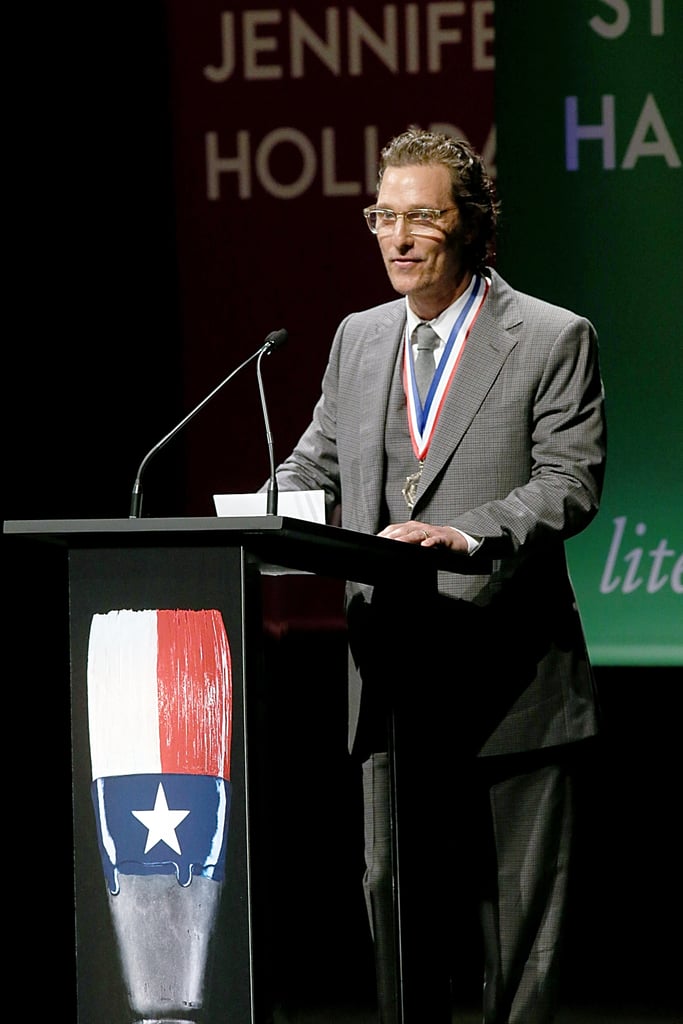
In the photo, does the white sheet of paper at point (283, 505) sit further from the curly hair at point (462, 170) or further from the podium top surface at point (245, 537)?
the curly hair at point (462, 170)

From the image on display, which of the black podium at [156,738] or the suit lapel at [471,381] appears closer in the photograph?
the black podium at [156,738]

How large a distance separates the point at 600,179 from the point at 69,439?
66.0 inches

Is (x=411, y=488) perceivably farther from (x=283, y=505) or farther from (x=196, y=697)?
(x=196, y=697)

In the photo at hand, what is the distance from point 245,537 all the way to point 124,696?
0.27 m

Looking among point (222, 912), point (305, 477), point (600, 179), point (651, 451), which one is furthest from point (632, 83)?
point (222, 912)

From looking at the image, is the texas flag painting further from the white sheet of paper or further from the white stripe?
the white sheet of paper

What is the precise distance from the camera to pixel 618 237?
13.8 feet

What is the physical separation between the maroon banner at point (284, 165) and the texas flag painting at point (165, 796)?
2.68 metres

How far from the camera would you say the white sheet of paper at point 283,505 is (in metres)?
2.23

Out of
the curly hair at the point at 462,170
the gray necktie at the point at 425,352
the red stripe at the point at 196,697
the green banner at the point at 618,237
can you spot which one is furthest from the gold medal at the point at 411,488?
the green banner at the point at 618,237

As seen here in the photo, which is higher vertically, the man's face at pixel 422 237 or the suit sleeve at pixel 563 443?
the man's face at pixel 422 237

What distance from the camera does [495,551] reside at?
2426mm

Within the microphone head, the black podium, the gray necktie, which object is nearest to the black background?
the gray necktie

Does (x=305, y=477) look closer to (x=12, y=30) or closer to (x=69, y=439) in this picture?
(x=69, y=439)
